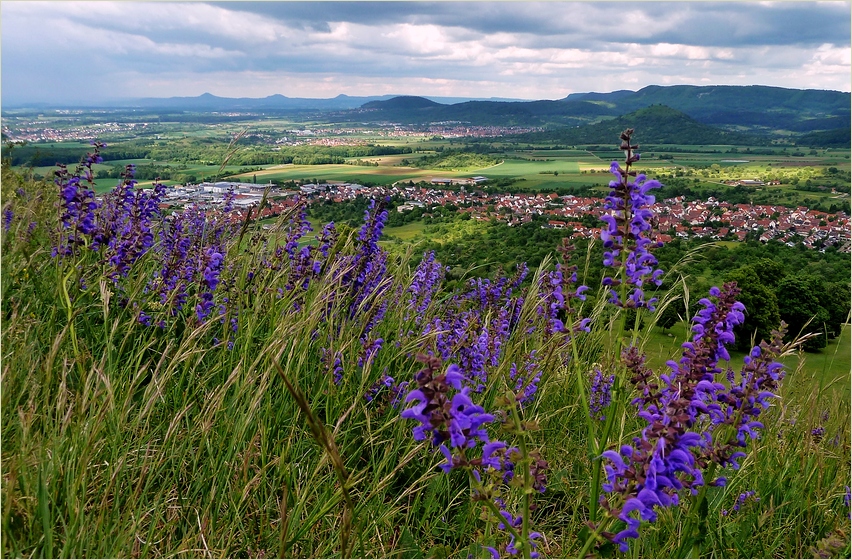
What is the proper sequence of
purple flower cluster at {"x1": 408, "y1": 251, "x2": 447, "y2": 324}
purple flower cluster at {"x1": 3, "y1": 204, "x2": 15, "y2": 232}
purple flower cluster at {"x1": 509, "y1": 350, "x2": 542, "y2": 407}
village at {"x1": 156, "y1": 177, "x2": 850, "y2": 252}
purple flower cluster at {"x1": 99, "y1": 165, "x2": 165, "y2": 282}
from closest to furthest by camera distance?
purple flower cluster at {"x1": 509, "y1": 350, "x2": 542, "y2": 407} → purple flower cluster at {"x1": 99, "y1": 165, "x2": 165, "y2": 282} → purple flower cluster at {"x1": 408, "y1": 251, "x2": 447, "y2": 324} → purple flower cluster at {"x1": 3, "y1": 204, "x2": 15, "y2": 232} → village at {"x1": 156, "y1": 177, "x2": 850, "y2": 252}

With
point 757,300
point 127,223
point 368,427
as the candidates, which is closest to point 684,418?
point 368,427

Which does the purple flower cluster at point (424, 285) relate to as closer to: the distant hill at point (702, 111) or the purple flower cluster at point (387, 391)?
the purple flower cluster at point (387, 391)

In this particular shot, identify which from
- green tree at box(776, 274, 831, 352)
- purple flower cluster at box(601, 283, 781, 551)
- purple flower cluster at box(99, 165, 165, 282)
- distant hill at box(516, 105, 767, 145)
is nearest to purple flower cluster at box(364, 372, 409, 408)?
purple flower cluster at box(601, 283, 781, 551)

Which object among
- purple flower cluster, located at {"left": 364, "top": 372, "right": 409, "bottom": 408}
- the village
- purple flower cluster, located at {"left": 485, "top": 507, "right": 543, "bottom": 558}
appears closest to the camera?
purple flower cluster, located at {"left": 485, "top": 507, "right": 543, "bottom": 558}

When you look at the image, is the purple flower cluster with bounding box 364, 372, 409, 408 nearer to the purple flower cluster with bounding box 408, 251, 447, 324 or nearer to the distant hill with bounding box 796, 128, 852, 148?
the purple flower cluster with bounding box 408, 251, 447, 324

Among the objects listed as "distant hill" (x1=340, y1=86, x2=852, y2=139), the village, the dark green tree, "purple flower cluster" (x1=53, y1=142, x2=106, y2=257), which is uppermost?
"distant hill" (x1=340, y1=86, x2=852, y2=139)

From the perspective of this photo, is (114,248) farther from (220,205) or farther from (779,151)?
(779,151)

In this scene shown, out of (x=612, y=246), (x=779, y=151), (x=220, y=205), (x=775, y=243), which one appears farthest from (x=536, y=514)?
(x=779, y=151)

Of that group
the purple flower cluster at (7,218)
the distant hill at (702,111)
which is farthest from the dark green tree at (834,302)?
the distant hill at (702,111)
